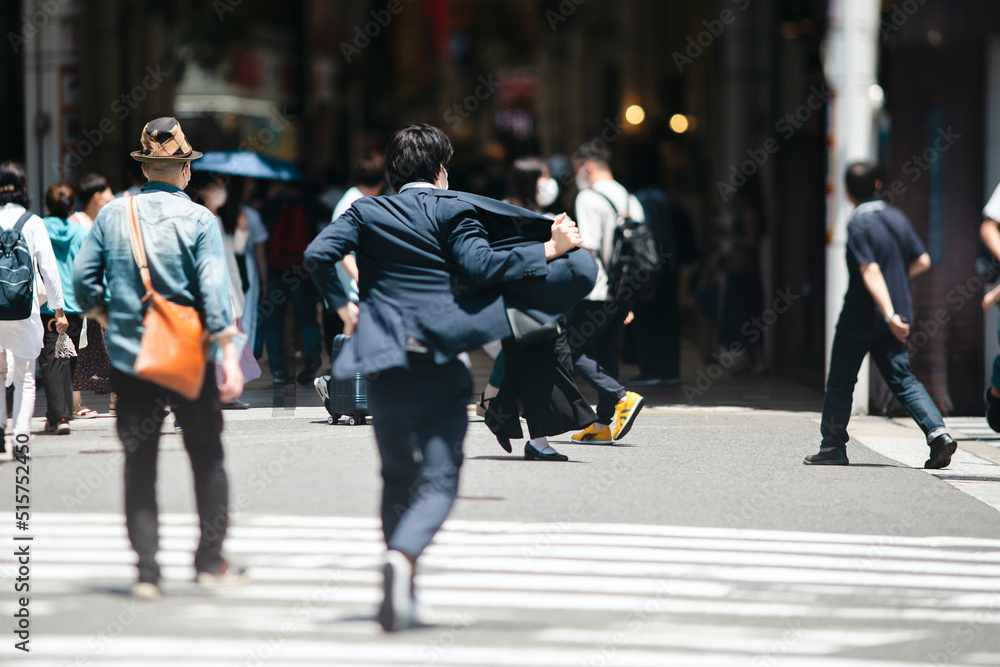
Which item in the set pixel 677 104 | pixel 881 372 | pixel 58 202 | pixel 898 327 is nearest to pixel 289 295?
pixel 58 202

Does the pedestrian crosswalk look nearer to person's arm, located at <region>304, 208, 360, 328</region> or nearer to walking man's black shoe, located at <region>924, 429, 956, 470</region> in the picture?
person's arm, located at <region>304, 208, 360, 328</region>

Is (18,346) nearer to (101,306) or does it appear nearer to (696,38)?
(101,306)

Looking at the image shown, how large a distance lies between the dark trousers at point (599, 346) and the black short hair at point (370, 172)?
6.41 ft

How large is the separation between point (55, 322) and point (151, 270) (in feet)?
12.8

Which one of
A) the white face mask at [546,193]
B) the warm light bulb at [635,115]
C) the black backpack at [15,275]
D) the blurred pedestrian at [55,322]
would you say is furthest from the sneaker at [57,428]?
the warm light bulb at [635,115]

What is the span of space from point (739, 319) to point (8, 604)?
32.9ft

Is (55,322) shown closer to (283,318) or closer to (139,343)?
(283,318)

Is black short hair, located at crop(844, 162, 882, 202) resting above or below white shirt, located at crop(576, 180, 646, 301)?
above

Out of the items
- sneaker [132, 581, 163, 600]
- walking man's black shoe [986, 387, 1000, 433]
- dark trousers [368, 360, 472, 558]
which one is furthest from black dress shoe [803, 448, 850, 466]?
sneaker [132, 581, 163, 600]

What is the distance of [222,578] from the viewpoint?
5.46m

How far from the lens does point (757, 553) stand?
20.5 ft

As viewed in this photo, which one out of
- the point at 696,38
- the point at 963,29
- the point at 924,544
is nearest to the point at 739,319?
the point at 963,29

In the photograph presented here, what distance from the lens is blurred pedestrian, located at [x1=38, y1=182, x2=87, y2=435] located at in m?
9.29

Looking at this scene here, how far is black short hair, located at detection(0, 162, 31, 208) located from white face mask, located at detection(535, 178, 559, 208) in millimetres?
3249
